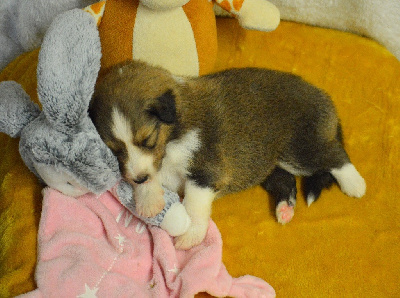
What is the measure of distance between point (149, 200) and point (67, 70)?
71cm

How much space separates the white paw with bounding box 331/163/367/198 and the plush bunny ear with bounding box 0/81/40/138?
5.65ft

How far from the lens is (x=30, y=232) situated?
2041 millimetres

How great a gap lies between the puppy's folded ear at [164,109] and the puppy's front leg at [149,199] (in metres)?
0.31

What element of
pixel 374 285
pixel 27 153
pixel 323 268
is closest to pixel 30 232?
pixel 27 153

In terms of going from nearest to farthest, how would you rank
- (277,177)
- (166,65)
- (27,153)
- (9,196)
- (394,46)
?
(27,153), (9,196), (166,65), (277,177), (394,46)

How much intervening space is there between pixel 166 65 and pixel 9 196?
1087mm

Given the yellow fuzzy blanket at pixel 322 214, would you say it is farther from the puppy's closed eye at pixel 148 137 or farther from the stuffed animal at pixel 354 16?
the puppy's closed eye at pixel 148 137

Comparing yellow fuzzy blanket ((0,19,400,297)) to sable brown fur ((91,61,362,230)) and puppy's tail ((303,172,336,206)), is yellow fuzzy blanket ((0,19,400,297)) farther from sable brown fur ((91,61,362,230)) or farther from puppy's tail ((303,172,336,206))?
sable brown fur ((91,61,362,230))

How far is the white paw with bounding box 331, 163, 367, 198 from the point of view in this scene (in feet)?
8.07

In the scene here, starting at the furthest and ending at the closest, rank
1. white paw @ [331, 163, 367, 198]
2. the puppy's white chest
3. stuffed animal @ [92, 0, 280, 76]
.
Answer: white paw @ [331, 163, 367, 198]
stuffed animal @ [92, 0, 280, 76]
the puppy's white chest

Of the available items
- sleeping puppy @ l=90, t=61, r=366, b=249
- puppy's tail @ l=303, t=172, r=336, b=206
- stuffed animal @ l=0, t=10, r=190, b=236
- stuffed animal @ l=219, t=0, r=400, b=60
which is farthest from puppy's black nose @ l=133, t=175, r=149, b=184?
stuffed animal @ l=219, t=0, r=400, b=60

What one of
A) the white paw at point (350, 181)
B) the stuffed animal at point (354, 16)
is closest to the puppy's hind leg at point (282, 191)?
the white paw at point (350, 181)

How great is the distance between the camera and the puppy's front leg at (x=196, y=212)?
214 centimetres

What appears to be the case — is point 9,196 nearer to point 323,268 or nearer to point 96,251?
point 96,251
